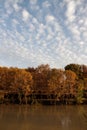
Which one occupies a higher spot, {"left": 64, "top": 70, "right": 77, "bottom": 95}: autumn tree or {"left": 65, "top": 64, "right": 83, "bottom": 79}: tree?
{"left": 65, "top": 64, "right": 83, "bottom": 79}: tree

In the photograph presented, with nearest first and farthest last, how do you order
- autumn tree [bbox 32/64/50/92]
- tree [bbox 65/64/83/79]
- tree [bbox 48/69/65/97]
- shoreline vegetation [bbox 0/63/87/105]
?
shoreline vegetation [bbox 0/63/87/105] → tree [bbox 48/69/65/97] → autumn tree [bbox 32/64/50/92] → tree [bbox 65/64/83/79]

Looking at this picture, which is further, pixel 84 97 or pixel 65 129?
pixel 84 97

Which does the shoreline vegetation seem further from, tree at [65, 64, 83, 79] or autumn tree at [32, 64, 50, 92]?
tree at [65, 64, 83, 79]

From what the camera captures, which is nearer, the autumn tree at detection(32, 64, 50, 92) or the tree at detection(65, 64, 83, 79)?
the autumn tree at detection(32, 64, 50, 92)

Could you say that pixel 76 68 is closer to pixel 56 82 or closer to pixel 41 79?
pixel 41 79

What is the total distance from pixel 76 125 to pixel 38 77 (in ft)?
103

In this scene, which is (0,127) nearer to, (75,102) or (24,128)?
(24,128)

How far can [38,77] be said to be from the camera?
58.0 meters

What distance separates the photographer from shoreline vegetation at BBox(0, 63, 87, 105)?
173 feet

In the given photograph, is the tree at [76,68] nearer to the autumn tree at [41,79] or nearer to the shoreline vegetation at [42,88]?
the shoreline vegetation at [42,88]

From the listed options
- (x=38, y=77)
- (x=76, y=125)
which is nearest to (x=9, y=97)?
(x=38, y=77)

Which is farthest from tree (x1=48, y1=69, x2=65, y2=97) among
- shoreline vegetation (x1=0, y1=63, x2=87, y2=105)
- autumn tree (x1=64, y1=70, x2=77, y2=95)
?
autumn tree (x1=64, y1=70, x2=77, y2=95)

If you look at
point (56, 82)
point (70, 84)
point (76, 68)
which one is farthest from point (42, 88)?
point (76, 68)

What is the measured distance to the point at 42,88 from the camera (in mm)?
56719
